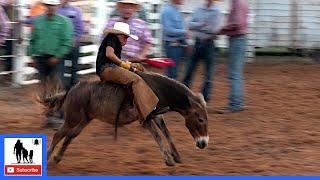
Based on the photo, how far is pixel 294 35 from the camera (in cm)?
1545

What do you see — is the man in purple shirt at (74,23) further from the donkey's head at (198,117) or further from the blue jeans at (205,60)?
the donkey's head at (198,117)

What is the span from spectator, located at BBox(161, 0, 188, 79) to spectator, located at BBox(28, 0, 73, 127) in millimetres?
1718

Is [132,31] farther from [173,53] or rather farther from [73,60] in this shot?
[173,53]

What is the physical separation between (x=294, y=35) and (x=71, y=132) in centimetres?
884

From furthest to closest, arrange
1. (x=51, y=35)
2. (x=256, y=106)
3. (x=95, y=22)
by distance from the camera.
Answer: (x=95, y=22) → (x=256, y=106) → (x=51, y=35)

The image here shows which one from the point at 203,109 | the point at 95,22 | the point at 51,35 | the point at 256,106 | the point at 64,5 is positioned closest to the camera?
the point at 203,109

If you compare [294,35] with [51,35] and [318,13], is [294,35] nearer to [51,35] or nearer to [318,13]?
[318,13]

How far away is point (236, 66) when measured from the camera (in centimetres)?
1008

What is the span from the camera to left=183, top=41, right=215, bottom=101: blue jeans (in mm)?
10227

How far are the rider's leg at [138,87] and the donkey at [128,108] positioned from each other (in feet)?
0.32

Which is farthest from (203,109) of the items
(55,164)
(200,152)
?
(55,164)

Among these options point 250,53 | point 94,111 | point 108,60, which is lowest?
point 250,53

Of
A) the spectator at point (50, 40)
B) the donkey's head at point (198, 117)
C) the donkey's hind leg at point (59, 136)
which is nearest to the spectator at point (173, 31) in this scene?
the spectator at point (50, 40)

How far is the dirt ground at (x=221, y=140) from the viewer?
7.49 metres
